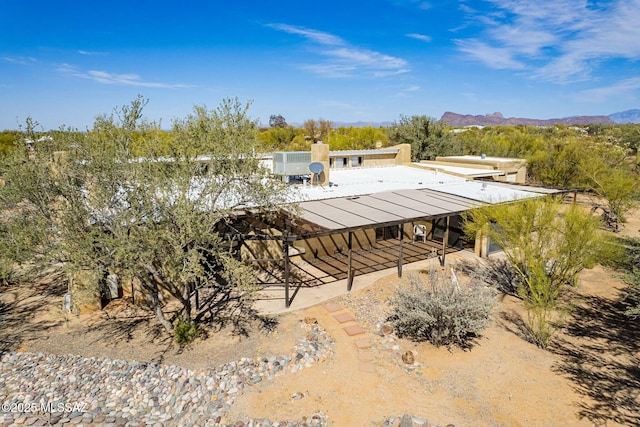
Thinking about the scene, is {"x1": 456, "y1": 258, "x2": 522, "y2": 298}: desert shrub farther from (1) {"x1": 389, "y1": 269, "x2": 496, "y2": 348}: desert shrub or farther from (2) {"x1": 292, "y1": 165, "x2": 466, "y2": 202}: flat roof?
(2) {"x1": 292, "y1": 165, "x2": 466, "y2": 202}: flat roof

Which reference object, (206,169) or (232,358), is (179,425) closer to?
(232,358)

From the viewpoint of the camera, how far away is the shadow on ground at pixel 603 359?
8.54 m

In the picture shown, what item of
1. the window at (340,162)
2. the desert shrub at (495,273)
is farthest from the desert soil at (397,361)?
the window at (340,162)

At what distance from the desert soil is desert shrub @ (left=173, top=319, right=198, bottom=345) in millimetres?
267

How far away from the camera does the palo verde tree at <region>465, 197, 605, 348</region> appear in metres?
12.0

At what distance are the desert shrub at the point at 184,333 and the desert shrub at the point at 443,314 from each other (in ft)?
20.6

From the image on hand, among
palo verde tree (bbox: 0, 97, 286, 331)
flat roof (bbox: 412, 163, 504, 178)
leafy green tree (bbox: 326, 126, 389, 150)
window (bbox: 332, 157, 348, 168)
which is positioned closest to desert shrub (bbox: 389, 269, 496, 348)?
palo verde tree (bbox: 0, 97, 286, 331)

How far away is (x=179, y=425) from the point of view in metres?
8.16

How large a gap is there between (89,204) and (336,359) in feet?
25.6

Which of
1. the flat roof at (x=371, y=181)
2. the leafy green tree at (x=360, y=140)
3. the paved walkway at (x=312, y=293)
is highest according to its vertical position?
the leafy green tree at (x=360, y=140)

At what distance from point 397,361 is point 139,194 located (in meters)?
8.13

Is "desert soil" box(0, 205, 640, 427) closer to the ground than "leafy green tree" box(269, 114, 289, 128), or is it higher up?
closer to the ground

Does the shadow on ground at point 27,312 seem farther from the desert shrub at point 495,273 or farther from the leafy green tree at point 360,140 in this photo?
the leafy green tree at point 360,140

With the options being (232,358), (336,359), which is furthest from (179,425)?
(336,359)
